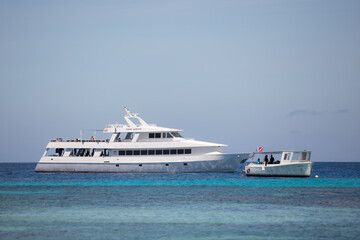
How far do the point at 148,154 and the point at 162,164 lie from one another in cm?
210

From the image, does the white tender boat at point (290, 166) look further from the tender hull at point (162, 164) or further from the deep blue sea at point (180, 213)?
the deep blue sea at point (180, 213)

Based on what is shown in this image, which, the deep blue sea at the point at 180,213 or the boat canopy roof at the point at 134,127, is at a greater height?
the boat canopy roof at the point at 134,127

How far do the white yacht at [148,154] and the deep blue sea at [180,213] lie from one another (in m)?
17.7

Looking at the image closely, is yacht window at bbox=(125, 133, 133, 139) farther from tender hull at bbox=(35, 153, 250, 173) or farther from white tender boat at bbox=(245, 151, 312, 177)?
white tender boat at bbox=(245, 151, 312, 177)

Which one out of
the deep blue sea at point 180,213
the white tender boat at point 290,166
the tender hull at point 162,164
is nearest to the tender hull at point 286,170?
the white tender boat at point 290,166

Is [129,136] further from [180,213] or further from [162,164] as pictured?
[180,213]

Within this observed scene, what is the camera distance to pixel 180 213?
29.7m

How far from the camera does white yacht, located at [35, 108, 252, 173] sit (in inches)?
2479

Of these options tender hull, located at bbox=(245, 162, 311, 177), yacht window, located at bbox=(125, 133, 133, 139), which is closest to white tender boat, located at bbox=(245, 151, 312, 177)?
tender hull, located at bbox=(245, 162, 311, 177)

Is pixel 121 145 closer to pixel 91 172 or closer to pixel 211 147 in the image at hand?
pixel 91 172

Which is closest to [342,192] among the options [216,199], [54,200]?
[216,199]

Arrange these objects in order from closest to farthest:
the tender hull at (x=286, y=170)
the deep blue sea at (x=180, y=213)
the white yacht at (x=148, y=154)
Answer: the deep blue sea at (x=180, y=213)
the tender hull at (x=286, y=170)
the white yacht at (x=148, y=154)

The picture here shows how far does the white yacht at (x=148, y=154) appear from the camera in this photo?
63.0 meters

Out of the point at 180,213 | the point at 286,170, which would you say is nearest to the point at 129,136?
the point at 286,170
